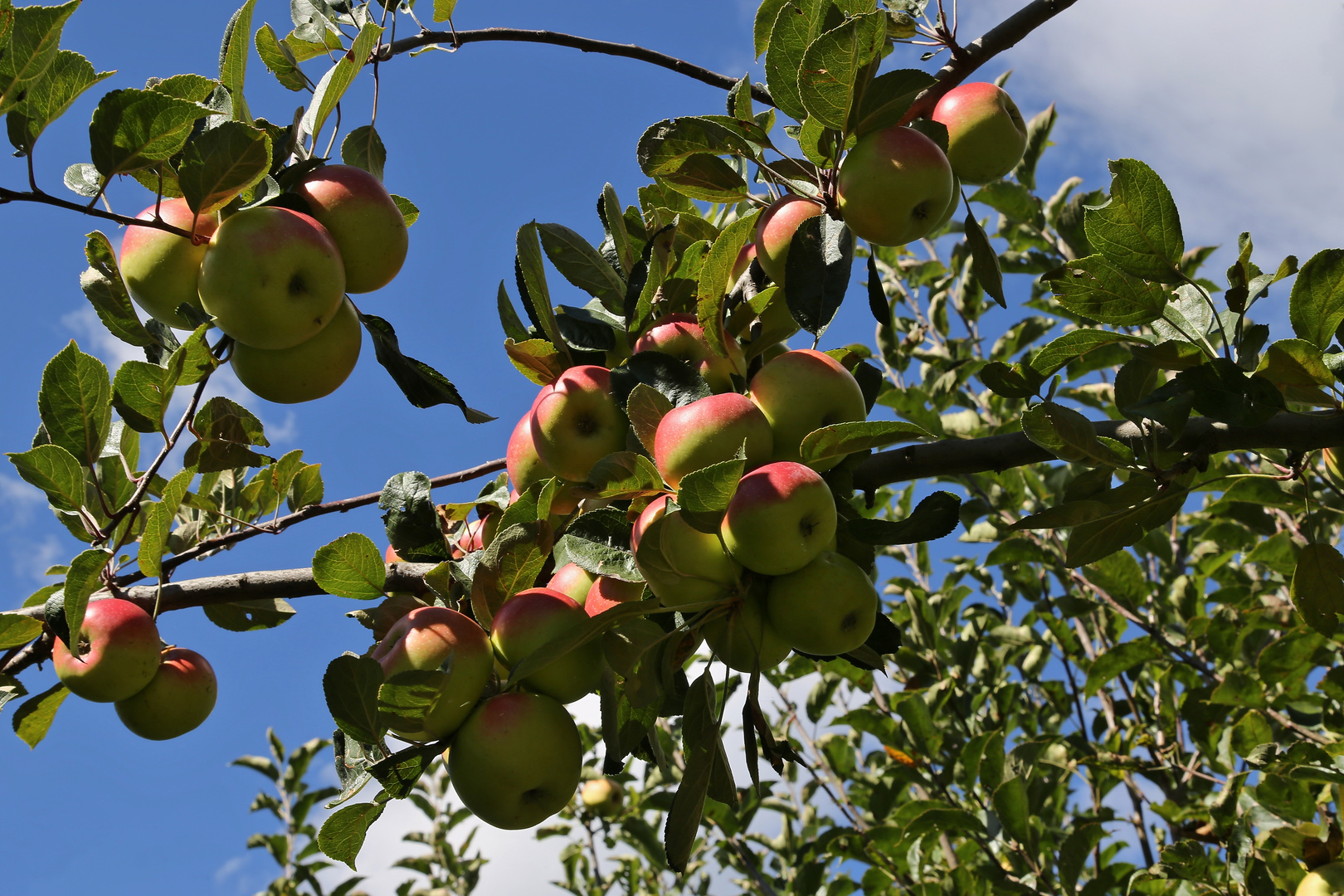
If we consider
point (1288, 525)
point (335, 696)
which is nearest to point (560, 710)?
point (335, 696)

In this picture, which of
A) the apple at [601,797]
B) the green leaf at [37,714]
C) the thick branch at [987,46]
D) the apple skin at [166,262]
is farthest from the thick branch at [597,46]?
the apple at [601,797]

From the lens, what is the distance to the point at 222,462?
6.39ft

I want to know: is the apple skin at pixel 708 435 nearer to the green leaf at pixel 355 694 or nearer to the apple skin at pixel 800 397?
the apple skin at pixel 800 397

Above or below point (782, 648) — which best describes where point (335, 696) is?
above

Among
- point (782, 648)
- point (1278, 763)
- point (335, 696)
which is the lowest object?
point (1278, 763)

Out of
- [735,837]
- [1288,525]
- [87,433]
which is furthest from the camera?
[735,837]

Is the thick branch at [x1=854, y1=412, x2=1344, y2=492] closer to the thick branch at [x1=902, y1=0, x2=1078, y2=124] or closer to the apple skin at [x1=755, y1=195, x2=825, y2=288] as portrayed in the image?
the apple skin at [x1=755, y1=195, x2=825, y2=288]

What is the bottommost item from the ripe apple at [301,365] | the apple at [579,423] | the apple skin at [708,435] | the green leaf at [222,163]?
the apple skin at [708,435]

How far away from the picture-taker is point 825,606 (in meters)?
1.30

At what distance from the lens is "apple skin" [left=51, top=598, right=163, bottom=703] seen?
1940mm

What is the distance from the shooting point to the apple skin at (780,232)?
160cm

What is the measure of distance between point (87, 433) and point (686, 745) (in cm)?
135

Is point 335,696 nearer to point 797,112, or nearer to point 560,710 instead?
point 560,710

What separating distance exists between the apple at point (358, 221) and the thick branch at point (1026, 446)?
2.84 feet
